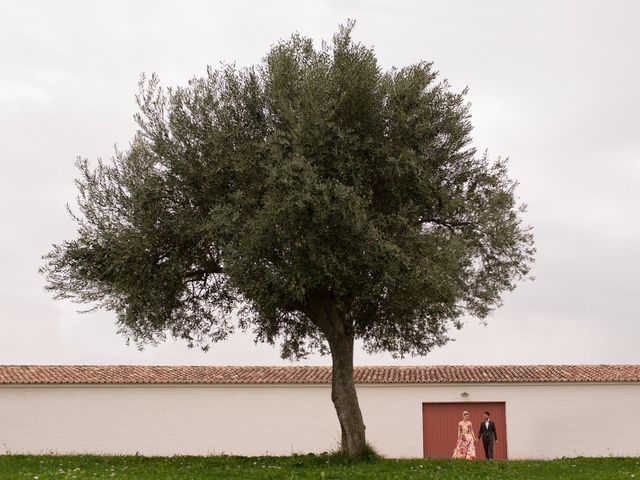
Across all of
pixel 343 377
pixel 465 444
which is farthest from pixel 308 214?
pixel 465 444

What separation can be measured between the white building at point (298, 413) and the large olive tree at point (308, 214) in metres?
15.2

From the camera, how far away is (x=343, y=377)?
23.4 metres

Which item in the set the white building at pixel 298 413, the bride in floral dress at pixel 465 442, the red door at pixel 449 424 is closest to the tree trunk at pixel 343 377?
the bride in floral dress at pixel 465 442

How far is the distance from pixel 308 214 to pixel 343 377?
6.34m

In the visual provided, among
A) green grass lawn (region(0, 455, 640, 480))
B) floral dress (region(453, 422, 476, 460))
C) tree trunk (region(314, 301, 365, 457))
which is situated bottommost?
green grass lawn (region(0, 455, 640, 480))

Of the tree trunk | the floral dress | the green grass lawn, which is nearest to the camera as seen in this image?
the green grass lawn

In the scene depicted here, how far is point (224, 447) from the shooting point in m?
38.8

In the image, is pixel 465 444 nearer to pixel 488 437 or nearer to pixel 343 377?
pixel 488 437

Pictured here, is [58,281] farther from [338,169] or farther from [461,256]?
[461,256]

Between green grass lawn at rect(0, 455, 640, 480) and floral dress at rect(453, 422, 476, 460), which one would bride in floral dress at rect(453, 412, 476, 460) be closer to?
floral dress at rect(453, 422, 476, 460)

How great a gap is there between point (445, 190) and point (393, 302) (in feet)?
11.9

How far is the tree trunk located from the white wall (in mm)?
15745

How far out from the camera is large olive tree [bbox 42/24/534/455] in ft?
64.4

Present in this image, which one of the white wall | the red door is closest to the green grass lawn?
the white wall
